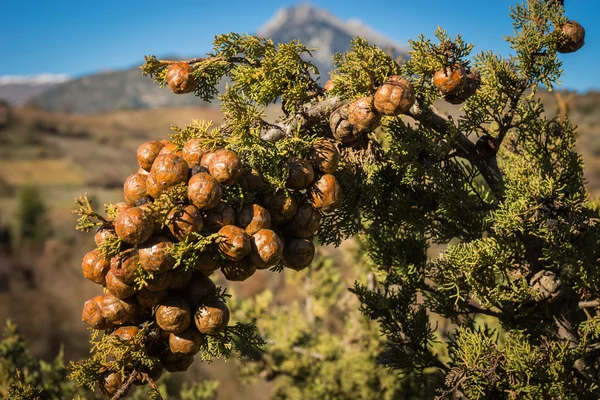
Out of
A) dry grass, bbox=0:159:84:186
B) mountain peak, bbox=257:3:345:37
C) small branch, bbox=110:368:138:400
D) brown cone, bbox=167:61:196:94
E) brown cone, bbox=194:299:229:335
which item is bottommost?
small branch, bbox=110:368:138:400

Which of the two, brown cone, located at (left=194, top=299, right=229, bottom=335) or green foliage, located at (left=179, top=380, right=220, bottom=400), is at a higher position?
green foliage, located at (left=179, top=380, right=220, bottom=400)

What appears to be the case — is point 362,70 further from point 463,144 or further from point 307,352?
point 307,352

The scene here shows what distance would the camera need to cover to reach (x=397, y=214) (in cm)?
232

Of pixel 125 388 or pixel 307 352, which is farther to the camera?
pixel 307 352

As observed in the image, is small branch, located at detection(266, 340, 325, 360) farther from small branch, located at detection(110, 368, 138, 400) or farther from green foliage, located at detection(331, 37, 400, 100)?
green foliage, located at detection(331, 37, 400, 100)

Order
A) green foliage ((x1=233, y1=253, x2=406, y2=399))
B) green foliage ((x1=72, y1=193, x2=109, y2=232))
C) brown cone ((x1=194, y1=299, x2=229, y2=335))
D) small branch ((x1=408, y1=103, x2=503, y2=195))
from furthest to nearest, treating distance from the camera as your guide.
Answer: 1. green foliage ((x1=233, y1=253, x2=406, y2=399))
2. small branch ((x1=408, y1=103, x2=503, y2=195))
3. brown cone ((x1=194, y1=299, x2=229, y2=335))
4. green foliage ((x1=72, y1=193, x2=109, y2=232))

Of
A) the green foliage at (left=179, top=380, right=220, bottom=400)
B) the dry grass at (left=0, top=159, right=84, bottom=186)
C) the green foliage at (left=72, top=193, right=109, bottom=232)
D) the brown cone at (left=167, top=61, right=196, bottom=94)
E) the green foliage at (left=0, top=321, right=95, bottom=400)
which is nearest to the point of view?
the green foliage at (left=72, top=193, right=109, bottom=232)

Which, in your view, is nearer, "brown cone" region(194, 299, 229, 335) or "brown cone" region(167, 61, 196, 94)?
"brown cone" region(194, 299, 229, 335)

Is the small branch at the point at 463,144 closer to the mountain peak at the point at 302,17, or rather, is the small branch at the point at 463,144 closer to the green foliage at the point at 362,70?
the green foliage at the point at 362,70

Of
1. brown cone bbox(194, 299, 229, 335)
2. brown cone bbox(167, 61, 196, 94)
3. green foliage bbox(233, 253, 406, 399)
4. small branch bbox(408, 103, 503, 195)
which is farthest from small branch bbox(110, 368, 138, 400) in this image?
green foliage bbox(233, 253, 406, 399)

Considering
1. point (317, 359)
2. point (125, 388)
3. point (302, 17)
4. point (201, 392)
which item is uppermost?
point (302, 17)

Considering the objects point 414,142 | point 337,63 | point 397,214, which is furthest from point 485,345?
point 337,63

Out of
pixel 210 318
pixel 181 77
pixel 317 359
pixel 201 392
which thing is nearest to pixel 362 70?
pixel 181 77

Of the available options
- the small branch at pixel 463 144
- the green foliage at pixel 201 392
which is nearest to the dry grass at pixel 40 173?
the green foliage at pixel 201 392
